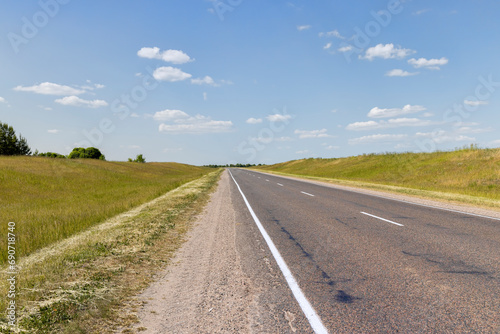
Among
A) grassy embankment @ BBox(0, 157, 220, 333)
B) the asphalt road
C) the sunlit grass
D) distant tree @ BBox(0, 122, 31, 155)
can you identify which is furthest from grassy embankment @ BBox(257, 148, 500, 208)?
A: distant tree @ BBox(0, 122, 31, 155)

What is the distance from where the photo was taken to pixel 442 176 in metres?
32.1

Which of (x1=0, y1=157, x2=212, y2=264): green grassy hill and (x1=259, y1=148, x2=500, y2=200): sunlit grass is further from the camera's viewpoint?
(x1=259, y1=148, x2=500, y2=200): sunlit grass

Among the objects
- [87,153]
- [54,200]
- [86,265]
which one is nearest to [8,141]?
[87,153]

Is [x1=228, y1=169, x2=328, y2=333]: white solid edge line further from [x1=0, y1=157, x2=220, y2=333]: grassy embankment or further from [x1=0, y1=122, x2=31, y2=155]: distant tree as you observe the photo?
[x1=0, y1=122, x2=31, y2=155]: distant tree

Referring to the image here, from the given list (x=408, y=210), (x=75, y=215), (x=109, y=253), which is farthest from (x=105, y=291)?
(x=408, y=210)

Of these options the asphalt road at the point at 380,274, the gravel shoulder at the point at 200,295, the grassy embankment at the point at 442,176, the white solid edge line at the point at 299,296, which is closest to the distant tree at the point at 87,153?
the grassy embankment at the point at 442,176

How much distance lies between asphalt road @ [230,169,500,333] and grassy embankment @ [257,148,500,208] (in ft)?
30.0

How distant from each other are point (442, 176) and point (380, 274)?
3324cm

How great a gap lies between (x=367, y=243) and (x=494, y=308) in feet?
9.74

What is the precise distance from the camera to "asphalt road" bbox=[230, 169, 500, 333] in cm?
320

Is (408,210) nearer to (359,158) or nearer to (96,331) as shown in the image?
(96,331)

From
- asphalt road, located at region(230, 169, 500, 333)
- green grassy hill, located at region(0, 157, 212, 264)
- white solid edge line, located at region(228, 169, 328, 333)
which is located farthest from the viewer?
green grassy hill, located at region(0, 157, 212, 264)

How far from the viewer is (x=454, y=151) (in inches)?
1716

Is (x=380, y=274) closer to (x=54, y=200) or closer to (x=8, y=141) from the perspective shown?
(x=54, y=200)
